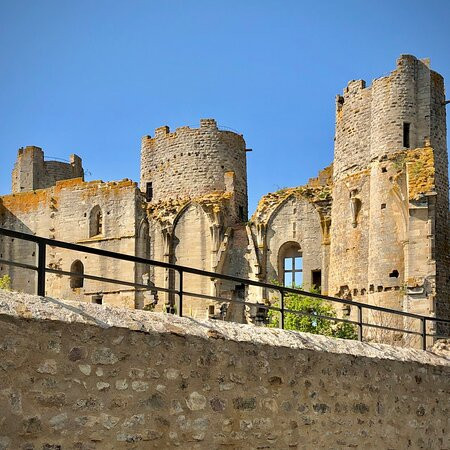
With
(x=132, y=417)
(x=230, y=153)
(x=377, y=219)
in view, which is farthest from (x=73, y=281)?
(x=132, y=417)

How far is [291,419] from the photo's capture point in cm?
925

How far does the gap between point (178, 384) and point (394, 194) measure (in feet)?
82.7

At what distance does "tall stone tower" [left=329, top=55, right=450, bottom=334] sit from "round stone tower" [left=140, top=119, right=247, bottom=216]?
29.3ft

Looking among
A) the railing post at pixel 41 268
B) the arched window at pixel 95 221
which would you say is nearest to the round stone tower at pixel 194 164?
the arched window at pixel 95 221

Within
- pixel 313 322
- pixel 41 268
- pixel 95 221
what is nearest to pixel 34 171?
pixel 95 221

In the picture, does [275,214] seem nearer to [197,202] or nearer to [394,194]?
[197,202]

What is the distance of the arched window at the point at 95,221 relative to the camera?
144ft

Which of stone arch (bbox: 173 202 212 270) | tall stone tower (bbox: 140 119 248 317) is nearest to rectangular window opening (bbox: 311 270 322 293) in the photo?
tall stone tower (bbox: 140 119 248 317)

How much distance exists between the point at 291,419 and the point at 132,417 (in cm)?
241

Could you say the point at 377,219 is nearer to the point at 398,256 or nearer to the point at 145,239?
the point at 398,256

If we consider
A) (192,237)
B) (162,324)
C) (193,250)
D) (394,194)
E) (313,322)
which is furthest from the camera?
(192,237)

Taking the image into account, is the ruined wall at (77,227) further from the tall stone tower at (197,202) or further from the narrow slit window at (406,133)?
the narrow slit window at (406,133)

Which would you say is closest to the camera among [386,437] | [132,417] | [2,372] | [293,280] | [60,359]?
[2,372]

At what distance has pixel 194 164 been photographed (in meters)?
43.0
